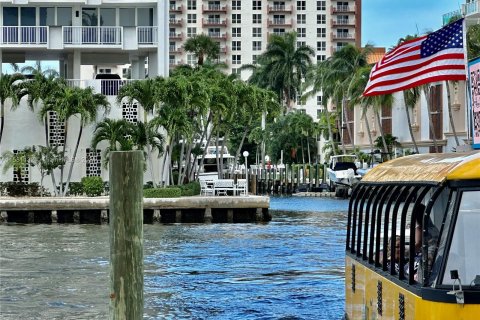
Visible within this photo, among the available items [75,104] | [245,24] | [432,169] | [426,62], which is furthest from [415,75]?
[245,24]

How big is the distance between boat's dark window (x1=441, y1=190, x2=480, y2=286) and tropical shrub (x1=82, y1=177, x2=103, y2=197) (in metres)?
50.5

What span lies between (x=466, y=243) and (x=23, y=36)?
5729cm

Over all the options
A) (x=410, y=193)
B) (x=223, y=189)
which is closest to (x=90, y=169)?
(x=223, y=189)

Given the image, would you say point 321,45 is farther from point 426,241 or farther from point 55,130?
point 426,241

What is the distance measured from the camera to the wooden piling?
10.6 meters

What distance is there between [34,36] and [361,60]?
41.1 meters

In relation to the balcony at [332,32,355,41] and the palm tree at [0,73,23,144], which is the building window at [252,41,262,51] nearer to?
the balcony at [332,32,355,41]

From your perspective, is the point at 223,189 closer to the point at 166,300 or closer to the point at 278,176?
the point at 166,300

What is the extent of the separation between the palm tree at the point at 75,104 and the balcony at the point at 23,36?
5.44 m

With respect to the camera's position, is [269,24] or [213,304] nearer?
[213,304]

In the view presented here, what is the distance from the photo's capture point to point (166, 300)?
24.5 metres

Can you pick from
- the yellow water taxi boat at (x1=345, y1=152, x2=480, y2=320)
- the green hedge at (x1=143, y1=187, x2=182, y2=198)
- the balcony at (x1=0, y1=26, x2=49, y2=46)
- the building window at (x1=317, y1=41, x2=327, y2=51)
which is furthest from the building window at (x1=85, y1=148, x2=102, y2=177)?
the building window at (x1=317, y1=41, x2=327, y2=51)

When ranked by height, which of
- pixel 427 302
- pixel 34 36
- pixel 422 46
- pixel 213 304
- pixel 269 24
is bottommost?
pixel 213 304

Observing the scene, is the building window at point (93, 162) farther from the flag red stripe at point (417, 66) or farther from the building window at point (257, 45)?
the building window at point (257, 45)
